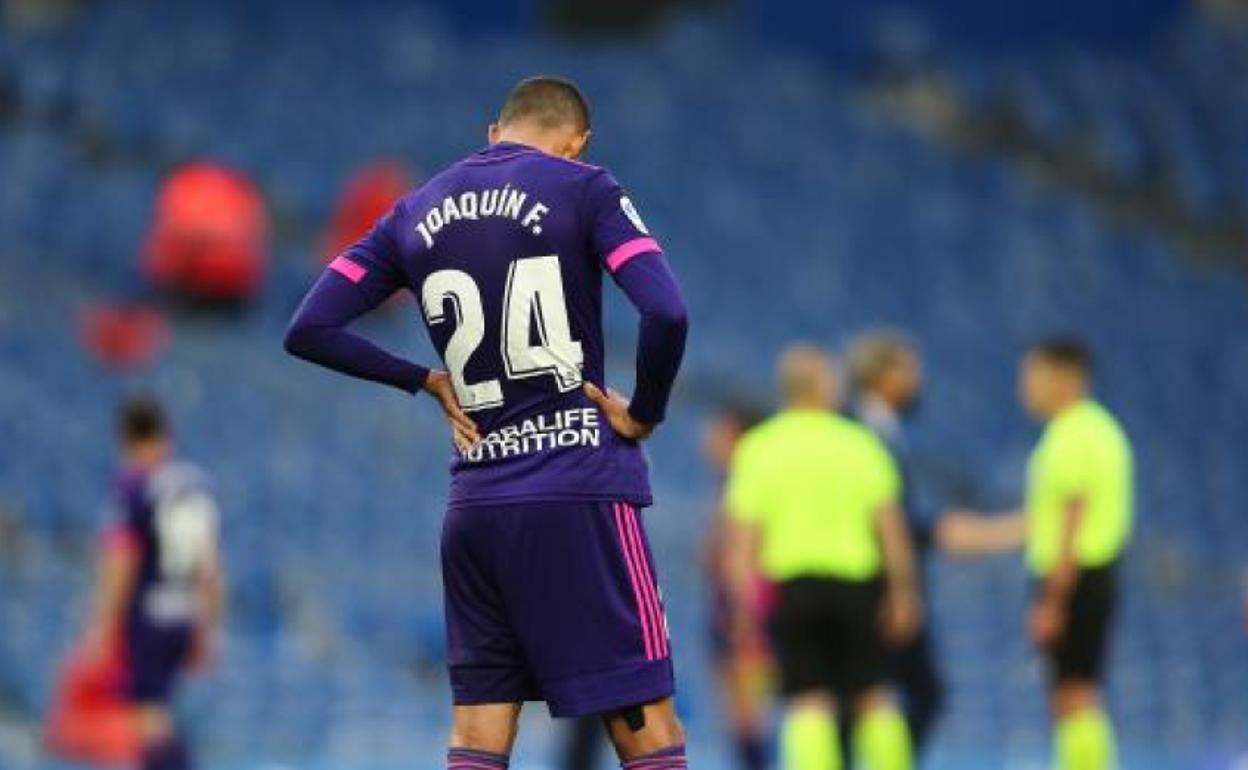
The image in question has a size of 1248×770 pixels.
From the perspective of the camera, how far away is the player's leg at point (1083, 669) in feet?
36.0

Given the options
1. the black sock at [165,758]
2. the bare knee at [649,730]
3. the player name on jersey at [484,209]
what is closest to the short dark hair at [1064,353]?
the black sock at [165,758]

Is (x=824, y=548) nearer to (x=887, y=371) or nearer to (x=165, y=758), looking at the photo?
(x=887, y=371)

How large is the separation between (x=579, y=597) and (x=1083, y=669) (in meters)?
5.35

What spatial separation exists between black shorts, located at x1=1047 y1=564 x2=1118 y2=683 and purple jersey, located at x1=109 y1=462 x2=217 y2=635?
12.5 ft

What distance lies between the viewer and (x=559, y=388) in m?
6.20

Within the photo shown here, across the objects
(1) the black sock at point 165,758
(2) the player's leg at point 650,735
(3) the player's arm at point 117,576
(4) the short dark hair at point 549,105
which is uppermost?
(3) the player's arm at point 117,576

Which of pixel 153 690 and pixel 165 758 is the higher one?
pixel 153 690

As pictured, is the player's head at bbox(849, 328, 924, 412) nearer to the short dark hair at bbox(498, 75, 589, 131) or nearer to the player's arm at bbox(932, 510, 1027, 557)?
the player's arm at bbox(932, 510, 1027, 557)

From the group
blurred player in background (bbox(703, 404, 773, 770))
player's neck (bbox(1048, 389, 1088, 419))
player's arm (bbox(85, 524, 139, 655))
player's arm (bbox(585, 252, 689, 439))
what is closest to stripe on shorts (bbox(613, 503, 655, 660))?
player's arm (bbox(585, 252, 689, 439))

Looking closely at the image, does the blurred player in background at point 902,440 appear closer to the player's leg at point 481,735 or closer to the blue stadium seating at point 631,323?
the blue stadium seating at point 631,323

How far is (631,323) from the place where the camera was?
72.5 ft

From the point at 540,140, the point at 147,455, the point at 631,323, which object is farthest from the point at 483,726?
the point at 631,323

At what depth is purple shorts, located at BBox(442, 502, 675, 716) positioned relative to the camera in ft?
20.1

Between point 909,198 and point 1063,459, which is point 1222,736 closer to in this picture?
point 1063,459
